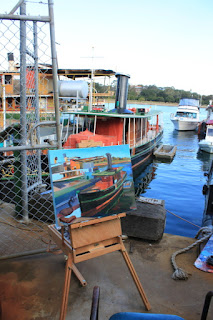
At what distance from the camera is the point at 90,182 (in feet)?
8.42

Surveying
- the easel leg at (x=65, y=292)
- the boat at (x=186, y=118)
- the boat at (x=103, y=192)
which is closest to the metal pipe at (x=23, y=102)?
the boat at (x=103, y=192)

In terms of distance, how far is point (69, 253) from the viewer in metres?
2.27

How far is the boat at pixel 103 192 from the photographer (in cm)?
247

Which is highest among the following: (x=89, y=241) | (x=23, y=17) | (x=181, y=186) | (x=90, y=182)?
(x=23, y=17)

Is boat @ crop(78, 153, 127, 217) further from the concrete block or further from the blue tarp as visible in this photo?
the blue tarp

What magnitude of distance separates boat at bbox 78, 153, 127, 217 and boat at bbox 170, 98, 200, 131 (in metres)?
34.7

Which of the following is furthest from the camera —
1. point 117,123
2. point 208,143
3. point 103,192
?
point 208,143

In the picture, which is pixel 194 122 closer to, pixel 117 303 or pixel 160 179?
pixel 160 179

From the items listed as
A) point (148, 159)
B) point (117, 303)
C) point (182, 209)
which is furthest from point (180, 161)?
point (117, 303)

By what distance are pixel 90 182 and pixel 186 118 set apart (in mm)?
35731

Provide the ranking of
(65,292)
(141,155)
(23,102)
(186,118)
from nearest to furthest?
(65,292) < (23,102) < (141,155) < (186,118)

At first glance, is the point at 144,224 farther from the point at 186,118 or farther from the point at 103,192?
the point at 186,118

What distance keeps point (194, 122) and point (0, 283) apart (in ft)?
121

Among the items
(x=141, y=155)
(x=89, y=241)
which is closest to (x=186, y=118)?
(x=141, y=155)
